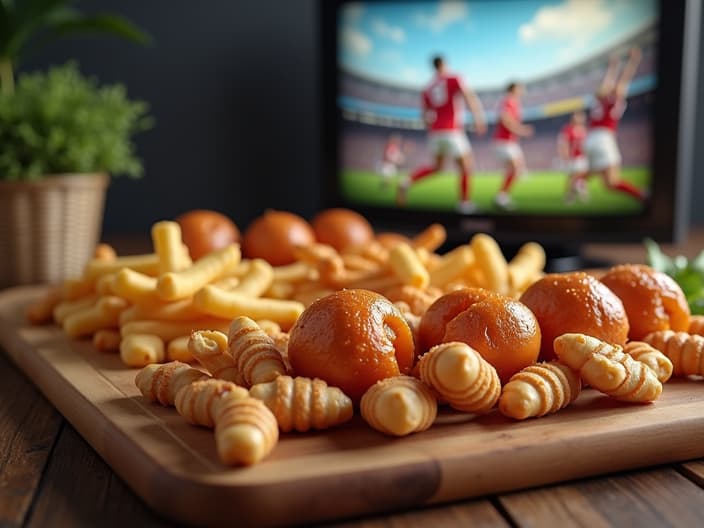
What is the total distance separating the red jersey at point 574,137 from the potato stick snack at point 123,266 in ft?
3.28

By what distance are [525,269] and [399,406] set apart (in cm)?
66

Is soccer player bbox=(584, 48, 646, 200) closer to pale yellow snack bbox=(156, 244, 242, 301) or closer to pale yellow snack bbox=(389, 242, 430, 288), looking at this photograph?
pale yellow snack bbox=(389, 242, 430, 288)

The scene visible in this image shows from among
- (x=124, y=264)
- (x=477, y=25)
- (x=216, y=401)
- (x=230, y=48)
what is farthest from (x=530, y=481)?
(x=230, y=48)

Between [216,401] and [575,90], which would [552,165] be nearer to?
[575,90]

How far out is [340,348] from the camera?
0.92m

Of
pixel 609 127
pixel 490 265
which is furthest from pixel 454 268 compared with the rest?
pixel 609 127

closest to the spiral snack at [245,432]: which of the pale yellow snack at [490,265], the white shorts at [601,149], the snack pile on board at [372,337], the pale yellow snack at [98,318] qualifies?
the snack pile on board at [372,337]

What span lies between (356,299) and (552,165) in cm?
120

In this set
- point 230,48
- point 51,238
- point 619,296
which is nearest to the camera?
point 619,296

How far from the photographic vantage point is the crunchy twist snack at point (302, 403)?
87 centimetres

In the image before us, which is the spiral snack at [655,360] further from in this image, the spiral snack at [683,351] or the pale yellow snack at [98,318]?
the pale yellow snack at [98,318]

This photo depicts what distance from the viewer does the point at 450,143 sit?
2.19m

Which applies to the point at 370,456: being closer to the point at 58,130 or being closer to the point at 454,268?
the point at 454,268

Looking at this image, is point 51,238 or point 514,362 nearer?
point 514,362
